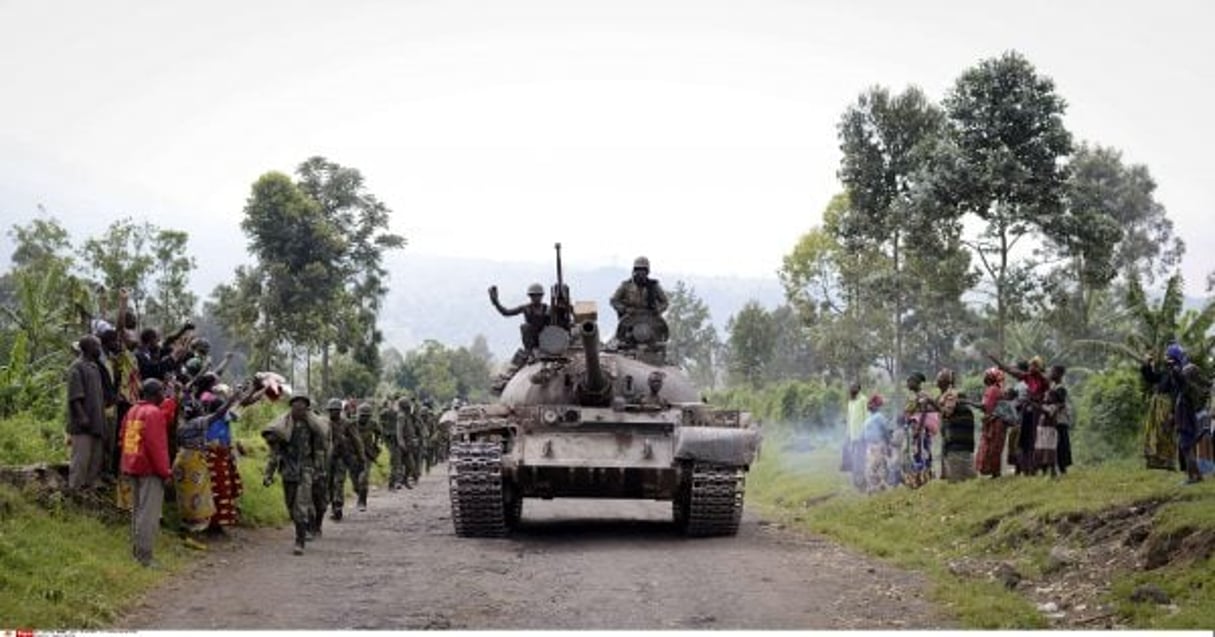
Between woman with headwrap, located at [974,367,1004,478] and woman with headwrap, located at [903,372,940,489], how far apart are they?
1.45 meters

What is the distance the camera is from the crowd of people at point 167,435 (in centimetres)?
1184

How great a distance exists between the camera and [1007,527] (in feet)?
44.8

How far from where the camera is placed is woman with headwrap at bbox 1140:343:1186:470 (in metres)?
14.5

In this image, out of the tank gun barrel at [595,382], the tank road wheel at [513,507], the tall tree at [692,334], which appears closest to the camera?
the tank gun barrel at [595,382]

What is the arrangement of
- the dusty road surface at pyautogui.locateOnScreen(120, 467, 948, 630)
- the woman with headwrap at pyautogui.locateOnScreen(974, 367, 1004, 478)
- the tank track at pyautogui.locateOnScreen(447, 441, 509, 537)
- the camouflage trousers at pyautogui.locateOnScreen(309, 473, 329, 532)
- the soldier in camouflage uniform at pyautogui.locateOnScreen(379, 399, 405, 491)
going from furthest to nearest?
the soldier in camouflage uniform at pyautogui.locateOnScreen(379, 399, 405, 491) < the woman with headwrap at pyautogui.locateOnScreen(974, 367, 1004, 478) < the camouflage trousers at pyautogui.locateOnScreen(309, 473, 329, 532) < the tank track at pyautogui.locateOnScreen(447, 441, 509, 537) < the dusty road surface at pyautogui.locateOnScreen(120, 467, 948, 630)

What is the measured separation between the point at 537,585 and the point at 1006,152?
17653 mm

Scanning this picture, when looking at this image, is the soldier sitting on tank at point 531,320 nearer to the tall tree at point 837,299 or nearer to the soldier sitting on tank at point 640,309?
the soldier sitting on tank at point 640,309

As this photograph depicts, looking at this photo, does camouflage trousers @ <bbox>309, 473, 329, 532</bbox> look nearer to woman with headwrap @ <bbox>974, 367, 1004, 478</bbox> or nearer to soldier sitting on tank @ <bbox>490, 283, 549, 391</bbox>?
soldier sitting on tank @ <bbox>490, 283, 549, 391</bbox>

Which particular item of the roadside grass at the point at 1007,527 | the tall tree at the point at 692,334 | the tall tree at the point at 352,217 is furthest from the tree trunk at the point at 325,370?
the tall tree at the point at 692,334

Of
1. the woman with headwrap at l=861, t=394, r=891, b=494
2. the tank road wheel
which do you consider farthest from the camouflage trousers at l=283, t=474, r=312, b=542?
the woman with headwrap at l=861, t=394, r=891, b=494

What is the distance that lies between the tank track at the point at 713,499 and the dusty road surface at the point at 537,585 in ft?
0.80

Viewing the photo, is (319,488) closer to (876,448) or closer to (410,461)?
(876,448)

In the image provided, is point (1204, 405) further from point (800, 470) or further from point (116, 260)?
point (116, 260)

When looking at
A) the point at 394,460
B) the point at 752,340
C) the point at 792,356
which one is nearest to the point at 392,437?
the point at 394,460
